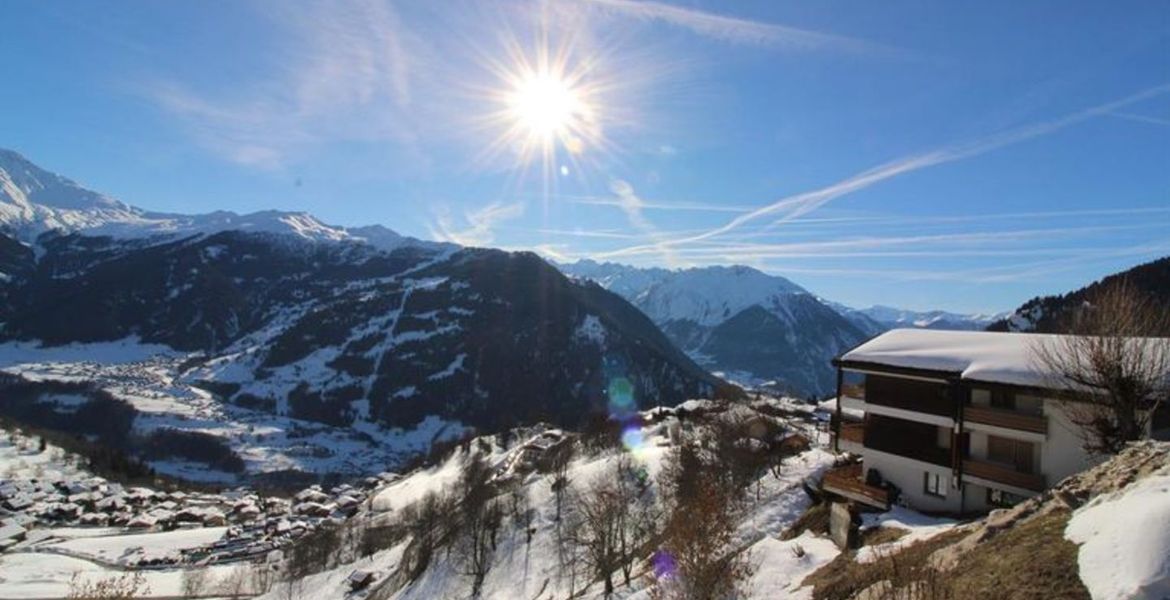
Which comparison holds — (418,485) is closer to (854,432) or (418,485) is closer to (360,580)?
(360,580)

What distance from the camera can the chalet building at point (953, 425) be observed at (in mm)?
32062

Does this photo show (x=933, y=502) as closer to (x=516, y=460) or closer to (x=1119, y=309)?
(x=1119, y=309)

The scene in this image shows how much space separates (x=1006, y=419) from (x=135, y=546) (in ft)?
598

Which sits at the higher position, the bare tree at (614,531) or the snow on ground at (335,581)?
Result: the bare tree at (614,531)

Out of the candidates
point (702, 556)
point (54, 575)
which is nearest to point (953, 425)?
point (702, 556)

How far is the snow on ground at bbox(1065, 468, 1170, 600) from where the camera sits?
39.0 feet

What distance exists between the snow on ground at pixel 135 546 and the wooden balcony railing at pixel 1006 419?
548 feet

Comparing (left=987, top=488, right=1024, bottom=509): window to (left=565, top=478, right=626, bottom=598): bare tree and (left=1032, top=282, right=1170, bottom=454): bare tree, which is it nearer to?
(left=1032, top=282, right=1170, bottom=454): bare tree

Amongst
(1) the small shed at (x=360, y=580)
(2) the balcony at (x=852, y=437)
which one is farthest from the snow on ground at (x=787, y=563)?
(1) the small shed at (x=360, y=580)

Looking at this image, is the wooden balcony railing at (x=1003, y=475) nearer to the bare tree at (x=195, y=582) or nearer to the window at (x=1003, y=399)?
the window at (x=1003, y=399)

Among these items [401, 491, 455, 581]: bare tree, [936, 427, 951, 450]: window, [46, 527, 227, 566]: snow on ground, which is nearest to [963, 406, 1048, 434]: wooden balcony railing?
[936, 427, 951, 450]: window

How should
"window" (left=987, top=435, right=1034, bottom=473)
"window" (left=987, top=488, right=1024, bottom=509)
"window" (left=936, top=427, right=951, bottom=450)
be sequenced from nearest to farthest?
"window" (left=987, top=488, right=1024, bottom=509) < "window" (left=987, top=435, right=1034, bottom=473) < "window" (left=936, top=427, right=951, bottom=450)

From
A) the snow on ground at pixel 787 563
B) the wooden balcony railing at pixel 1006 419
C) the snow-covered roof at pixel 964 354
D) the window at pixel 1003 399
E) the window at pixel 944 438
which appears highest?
the snow-covered roof at pixel 964 354

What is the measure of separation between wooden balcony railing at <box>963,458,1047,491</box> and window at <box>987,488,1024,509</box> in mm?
797
